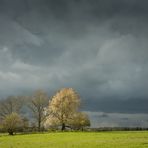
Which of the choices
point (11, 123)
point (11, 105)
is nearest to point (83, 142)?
point (11, 123)

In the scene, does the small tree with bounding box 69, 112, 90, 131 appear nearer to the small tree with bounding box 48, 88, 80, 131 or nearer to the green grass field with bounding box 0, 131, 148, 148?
the small tree with bounding box 48, 88, 80, 131

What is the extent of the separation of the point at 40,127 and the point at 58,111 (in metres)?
11.0

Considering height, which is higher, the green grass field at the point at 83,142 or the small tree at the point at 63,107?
the small tree at the point at 63,107

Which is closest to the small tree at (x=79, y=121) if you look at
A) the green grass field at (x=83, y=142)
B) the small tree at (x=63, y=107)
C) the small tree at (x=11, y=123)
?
the small tree at (x=63, y=107)

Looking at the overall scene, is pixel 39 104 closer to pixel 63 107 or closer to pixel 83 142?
pixel 63 107

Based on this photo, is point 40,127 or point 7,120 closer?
point 7,120

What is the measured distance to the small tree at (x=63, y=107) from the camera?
4688 inches

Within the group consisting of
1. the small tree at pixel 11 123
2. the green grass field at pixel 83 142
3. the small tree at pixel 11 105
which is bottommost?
the green grass field at pixel 83 142

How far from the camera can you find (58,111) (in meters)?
120

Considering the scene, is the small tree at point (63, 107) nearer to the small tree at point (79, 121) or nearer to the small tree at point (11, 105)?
the small tree at point (79, 121)

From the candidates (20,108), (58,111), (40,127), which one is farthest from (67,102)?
(20,108)

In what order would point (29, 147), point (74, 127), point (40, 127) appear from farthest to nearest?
point (40, 127) < point (74, 127) < point (29, 147)

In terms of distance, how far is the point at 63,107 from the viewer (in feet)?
393

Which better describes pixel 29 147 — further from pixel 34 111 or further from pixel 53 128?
pixel 34 111
